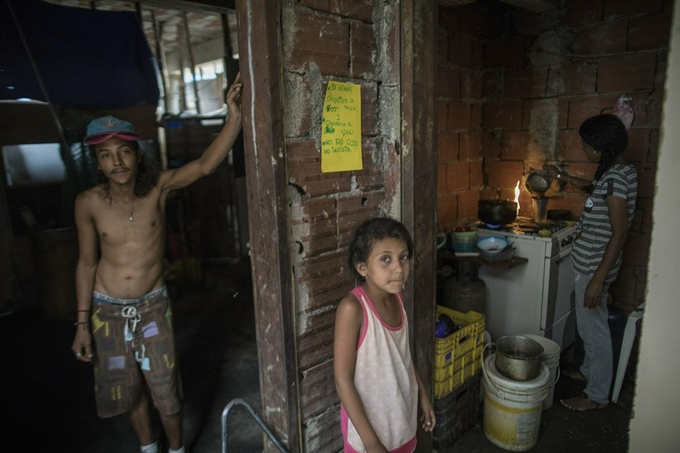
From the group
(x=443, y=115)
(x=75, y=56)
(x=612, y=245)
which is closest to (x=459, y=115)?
(x=443, y=115)

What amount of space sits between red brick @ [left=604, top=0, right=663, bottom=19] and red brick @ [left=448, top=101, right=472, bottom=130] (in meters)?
1.32

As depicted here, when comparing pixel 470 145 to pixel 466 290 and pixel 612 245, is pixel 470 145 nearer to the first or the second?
pixel 466 290

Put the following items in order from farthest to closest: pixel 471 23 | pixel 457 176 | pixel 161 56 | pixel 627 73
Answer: pixel 161 56
pixel 457 176
pixel 471 23
pixel 627 73

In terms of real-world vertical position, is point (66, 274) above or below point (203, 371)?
Result: above

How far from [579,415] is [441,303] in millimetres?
1242

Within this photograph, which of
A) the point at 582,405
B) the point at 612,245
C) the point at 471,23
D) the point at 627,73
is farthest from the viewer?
the point at 471,23

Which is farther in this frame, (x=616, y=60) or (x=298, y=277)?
(x=616, y=60)

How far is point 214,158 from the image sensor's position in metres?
2.18

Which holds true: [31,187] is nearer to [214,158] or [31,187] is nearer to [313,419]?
[214,158]

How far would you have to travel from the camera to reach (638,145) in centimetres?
368

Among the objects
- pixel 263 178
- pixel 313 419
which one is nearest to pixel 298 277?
pixel 263 178

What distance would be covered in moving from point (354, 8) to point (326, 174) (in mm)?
752

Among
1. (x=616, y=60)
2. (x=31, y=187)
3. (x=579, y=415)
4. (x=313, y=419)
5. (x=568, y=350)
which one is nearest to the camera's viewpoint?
(x=313, y=419)

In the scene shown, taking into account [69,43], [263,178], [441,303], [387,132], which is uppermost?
[69,43]
